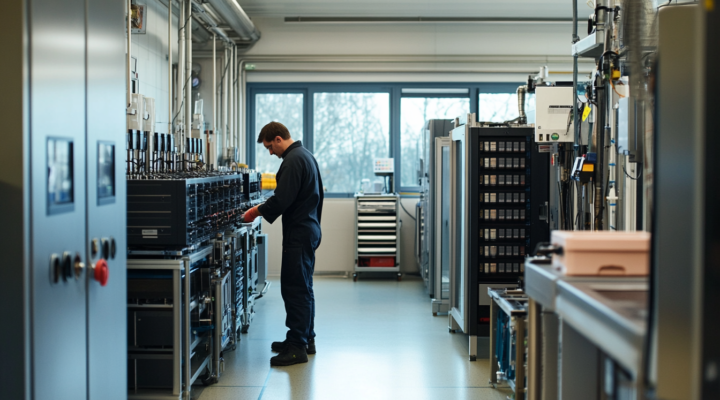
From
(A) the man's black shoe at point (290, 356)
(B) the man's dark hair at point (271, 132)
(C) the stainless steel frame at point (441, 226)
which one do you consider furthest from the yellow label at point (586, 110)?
(A) the man's black shoe at point (290, 356)

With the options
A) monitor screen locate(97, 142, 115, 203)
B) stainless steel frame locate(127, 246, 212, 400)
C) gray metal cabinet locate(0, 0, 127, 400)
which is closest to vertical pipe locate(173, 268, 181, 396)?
stainless steel frame locate(127, 246, 212, 400)

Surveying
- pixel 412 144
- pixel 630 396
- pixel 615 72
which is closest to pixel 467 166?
pixel 615 72

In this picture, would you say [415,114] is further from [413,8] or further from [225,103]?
[225,103]

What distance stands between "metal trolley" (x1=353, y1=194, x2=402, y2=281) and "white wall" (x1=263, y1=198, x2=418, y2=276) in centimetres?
47

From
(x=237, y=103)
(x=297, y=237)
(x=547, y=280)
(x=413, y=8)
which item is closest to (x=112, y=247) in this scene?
(x=547, y=280)

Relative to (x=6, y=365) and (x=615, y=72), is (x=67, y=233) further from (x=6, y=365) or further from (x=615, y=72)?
(x=615, y=72)

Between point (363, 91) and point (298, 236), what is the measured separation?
12.5ft

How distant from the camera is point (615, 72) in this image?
291 cm

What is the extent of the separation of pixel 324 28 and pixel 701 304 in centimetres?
665

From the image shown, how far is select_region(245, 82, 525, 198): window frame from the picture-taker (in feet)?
24.1

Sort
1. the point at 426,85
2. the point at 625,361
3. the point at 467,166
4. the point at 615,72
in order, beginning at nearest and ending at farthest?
1. the point at 625,361
2. the point at 615,72
3. the point at 467,166
4. the point at 426,85

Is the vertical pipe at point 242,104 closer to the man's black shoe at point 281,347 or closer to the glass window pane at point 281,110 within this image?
the glass window pane at point 281,110

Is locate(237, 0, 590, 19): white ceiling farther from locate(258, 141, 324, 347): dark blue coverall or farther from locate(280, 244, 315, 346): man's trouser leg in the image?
locate(280, 244, 315, 346): man's trouser leg

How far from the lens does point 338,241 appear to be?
7297mm
